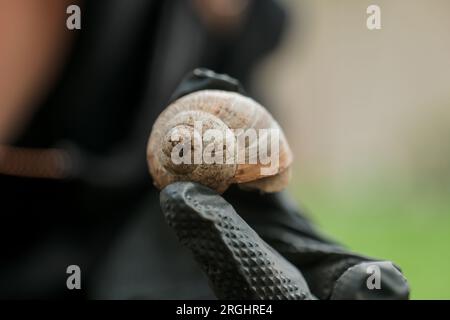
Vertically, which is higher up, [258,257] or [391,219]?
[258,257]

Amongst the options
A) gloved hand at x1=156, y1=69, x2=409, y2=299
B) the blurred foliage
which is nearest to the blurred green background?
the blurred foliage

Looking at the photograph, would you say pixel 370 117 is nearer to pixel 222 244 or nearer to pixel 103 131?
pixel 103 131

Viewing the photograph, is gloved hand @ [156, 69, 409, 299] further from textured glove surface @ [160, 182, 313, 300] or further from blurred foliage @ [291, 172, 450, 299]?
blurred foliage @ [291, 172, 450, 299]

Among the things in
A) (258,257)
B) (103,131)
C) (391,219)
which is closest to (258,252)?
(258,257)

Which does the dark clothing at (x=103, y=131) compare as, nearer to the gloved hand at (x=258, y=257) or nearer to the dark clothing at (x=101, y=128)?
the dark clothing at (x=101, y=128)

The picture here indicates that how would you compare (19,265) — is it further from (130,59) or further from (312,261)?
(312,261)
